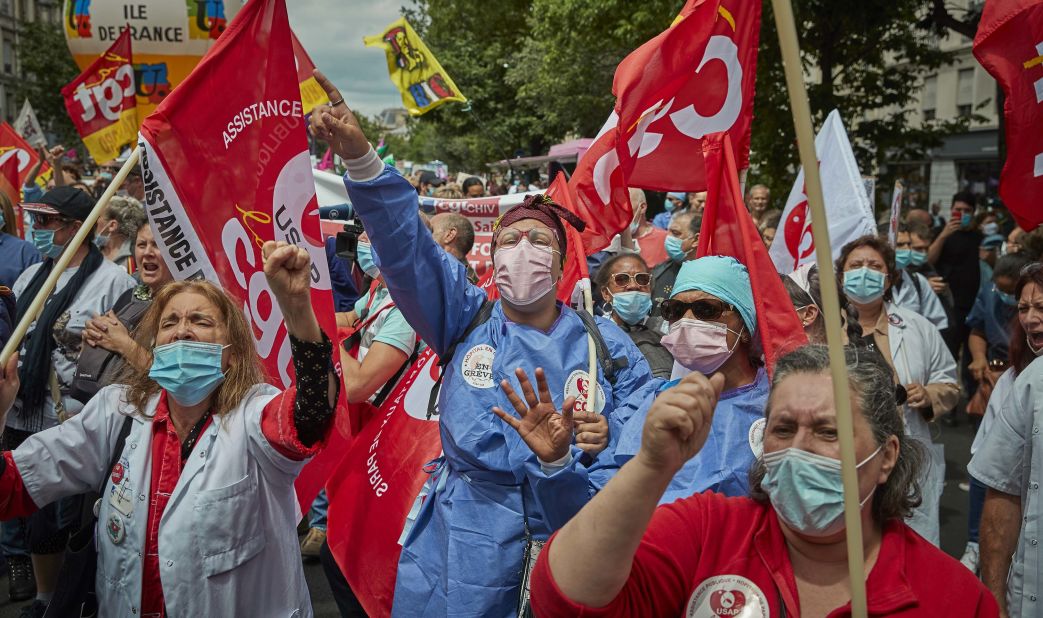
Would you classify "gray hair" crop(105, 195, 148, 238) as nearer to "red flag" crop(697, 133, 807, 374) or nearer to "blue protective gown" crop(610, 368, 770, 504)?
"red flag" crop(697, 133, 807, 374)

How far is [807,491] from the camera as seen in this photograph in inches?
79.8

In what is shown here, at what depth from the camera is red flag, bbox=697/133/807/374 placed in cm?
331

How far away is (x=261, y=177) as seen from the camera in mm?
3689

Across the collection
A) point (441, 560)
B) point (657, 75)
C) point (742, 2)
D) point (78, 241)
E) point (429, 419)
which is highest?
point (742, 2)

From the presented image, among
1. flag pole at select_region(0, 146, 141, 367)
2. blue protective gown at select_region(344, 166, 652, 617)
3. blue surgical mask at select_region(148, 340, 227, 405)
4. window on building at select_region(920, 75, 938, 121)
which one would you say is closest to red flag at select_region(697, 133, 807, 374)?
blue protective gown at select_region(344, 166, 652, 617)

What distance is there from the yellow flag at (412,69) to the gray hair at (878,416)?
10.9 meters

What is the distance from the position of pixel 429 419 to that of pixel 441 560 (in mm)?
883

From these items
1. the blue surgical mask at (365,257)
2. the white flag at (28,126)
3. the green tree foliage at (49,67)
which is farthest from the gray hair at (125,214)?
the green tree foliage at (49,67)

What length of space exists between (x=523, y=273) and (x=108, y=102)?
693cm

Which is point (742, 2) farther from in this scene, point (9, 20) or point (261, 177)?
point (9, 20)

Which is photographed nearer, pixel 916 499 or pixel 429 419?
pixel 916 499

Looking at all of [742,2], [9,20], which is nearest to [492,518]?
[742,2]

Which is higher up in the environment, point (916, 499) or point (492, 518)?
point (916, 499)

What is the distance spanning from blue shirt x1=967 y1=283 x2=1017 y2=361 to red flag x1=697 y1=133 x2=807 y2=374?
428 centimetres
